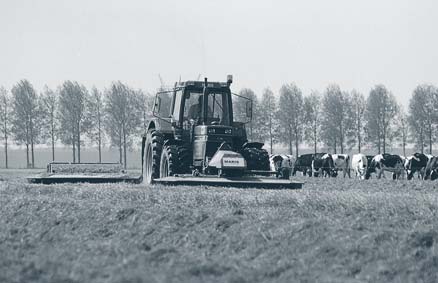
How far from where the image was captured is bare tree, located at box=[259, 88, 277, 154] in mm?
81312

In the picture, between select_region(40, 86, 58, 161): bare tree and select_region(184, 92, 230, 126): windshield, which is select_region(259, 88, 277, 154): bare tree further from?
select_region(184, 92, 230, 126): windshield

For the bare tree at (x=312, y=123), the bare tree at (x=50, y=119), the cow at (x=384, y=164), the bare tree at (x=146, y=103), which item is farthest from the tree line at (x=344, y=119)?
the cow at (x=384, y=164)

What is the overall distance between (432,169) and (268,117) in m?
39.0

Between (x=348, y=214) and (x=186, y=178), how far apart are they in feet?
23.9

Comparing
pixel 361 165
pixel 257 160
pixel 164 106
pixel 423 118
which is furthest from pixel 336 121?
pixel 257 160

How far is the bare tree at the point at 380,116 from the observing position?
258 feet

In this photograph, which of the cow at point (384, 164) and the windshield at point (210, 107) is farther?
the cow at point (384, 164)

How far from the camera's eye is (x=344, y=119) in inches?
3169

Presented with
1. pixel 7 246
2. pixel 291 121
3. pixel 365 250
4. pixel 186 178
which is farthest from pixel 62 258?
pixel 291 121

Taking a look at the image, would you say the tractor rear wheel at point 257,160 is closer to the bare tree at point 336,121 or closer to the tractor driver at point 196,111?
the tractor driver at point 196,111

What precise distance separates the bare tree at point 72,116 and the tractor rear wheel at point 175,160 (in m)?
58.9

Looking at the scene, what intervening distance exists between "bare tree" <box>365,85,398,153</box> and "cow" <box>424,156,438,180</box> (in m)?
33.7

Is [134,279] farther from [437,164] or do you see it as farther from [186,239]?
[437,164]

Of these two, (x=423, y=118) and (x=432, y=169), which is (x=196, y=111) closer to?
(x=432, y=169)
